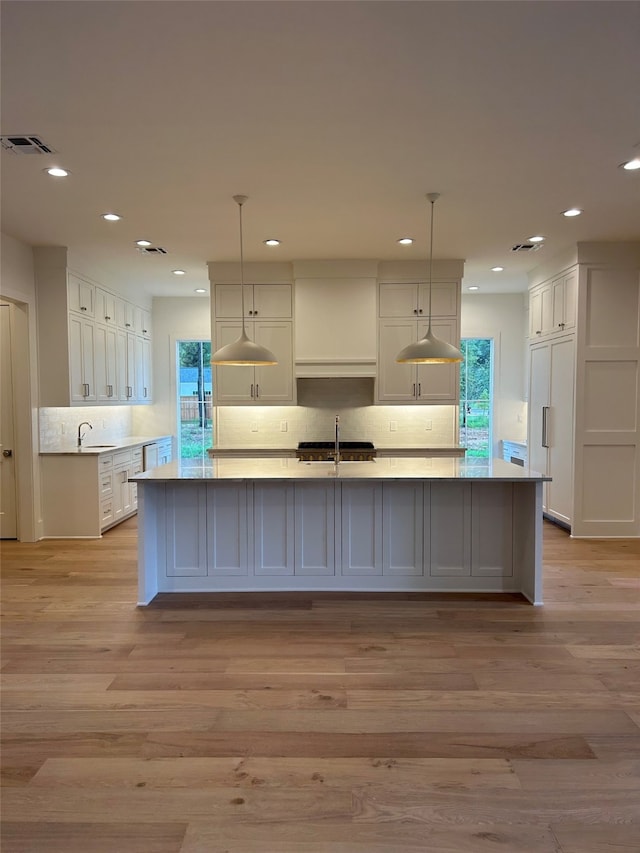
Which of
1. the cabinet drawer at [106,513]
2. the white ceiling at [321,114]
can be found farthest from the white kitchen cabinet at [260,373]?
the cabinet drawer at [106,513]

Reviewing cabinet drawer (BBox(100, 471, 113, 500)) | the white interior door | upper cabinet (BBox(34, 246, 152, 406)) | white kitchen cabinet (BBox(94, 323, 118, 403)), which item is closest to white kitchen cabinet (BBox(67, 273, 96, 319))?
upper cabinet (BBox(34, 246, 152, 406))

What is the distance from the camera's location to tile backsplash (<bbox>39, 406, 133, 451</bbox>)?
5340 mm

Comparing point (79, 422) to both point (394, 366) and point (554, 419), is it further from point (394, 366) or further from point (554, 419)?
point (554, 419)

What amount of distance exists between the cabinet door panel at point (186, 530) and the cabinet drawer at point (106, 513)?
6.49ft

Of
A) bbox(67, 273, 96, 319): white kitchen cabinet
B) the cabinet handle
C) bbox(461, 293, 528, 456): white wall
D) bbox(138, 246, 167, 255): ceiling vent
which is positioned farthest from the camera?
bbox(461, 293, 528, 456): white wall

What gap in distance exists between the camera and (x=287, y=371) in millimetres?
5859

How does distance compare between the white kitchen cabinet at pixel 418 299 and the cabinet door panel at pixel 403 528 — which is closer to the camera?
the cabinet door panel at pixel 403 528

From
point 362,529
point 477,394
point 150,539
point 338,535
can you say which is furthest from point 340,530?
point 477,394

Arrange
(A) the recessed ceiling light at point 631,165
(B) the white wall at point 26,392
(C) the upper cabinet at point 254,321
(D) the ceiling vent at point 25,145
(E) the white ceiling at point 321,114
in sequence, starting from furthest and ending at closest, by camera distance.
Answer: (C) the upper cabinet at point 254,321 → (B) the white wall at point 26,392 → (A) the recessed ceiling light at point 631,165 → (D) the ceiling vent at point 25,145 → (E) the white ceiling at point 321,114

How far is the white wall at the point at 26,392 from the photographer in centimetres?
497

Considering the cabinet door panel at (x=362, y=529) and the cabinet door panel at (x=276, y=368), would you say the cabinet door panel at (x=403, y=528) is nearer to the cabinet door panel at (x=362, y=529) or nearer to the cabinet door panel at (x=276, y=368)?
the cabinet door panel at (x=362, y=529)

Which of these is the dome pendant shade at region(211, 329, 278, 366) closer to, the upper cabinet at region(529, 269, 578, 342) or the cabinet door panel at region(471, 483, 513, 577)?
the cabinet door panel at region(471, 483, 513, 577)

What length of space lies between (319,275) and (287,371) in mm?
1128

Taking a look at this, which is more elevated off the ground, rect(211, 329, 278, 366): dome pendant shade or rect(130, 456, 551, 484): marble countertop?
rect(211, 329, 278, 366): dome pendant shade
